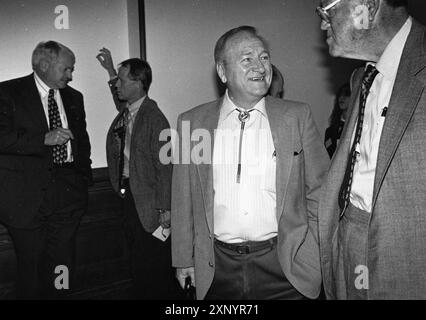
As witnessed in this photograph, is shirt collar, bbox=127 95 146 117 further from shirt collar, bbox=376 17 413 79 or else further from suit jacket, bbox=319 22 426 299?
suit jacket, bbox=319 22 426 299

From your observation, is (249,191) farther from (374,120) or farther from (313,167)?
(374,120)

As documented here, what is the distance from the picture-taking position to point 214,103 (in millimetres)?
2207

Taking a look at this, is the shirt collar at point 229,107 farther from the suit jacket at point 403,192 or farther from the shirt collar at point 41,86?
the shirt collar at point 41,86

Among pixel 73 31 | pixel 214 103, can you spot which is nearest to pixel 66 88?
pixel 73 31

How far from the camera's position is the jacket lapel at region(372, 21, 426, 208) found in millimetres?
1316

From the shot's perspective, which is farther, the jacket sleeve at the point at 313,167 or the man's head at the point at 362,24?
the jacket sleeve at the point at 313,167

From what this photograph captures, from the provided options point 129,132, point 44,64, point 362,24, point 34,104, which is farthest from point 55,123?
point 362,24

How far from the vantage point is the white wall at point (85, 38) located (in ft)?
10.2

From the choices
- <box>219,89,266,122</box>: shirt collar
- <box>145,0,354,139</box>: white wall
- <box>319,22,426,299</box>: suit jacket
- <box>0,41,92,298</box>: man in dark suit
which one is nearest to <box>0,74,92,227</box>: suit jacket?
<box>0,41,92,298</box>: man in dark suit

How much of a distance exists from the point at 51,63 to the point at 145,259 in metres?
1.61

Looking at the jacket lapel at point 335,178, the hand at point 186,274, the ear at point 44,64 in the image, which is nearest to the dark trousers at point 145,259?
the ear at point 44,64

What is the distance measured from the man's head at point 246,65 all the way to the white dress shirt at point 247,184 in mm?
92

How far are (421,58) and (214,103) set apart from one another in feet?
3.51

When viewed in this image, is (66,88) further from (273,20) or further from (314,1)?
(314,1)
